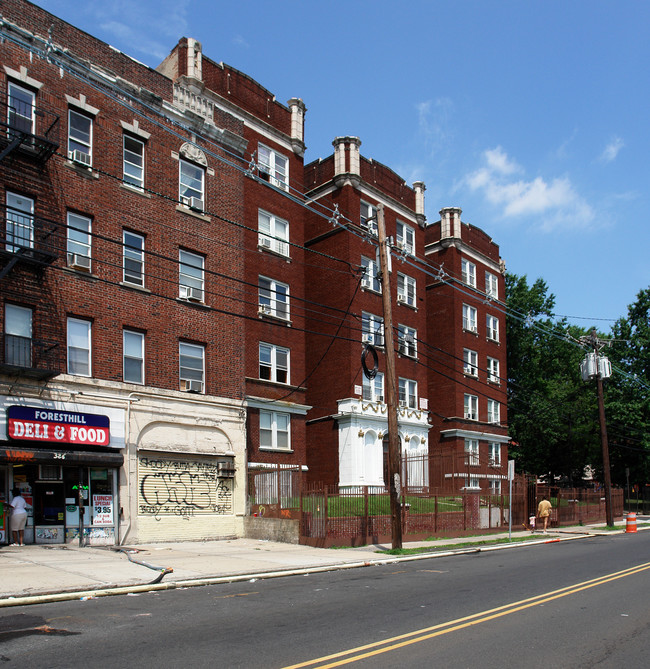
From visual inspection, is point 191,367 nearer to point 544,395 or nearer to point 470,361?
point 470,361

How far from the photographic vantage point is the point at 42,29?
21609mm

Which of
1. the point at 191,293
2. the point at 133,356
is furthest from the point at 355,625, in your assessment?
the point at 191,293

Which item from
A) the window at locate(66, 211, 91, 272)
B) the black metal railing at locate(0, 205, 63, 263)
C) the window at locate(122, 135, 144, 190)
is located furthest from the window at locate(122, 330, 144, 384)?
the window at locate(122, 135, 144, 190)

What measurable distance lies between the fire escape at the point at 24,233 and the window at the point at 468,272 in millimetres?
29775

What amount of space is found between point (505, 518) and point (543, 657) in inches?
996

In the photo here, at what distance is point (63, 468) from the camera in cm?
2061

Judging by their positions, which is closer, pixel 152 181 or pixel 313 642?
pixel 313 642

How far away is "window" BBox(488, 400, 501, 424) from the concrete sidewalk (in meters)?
23.4

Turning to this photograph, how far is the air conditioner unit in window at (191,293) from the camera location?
82.1ft

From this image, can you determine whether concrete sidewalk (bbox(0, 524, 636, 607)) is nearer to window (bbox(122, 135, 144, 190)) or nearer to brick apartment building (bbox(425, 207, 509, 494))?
window (bbox(122, 135, 144, 190))

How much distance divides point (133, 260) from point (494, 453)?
30359mm

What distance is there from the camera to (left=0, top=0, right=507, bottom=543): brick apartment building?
20312 millimetres

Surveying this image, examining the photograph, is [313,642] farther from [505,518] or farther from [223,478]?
[505,518]

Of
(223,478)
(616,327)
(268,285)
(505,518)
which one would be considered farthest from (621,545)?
(616,327)
